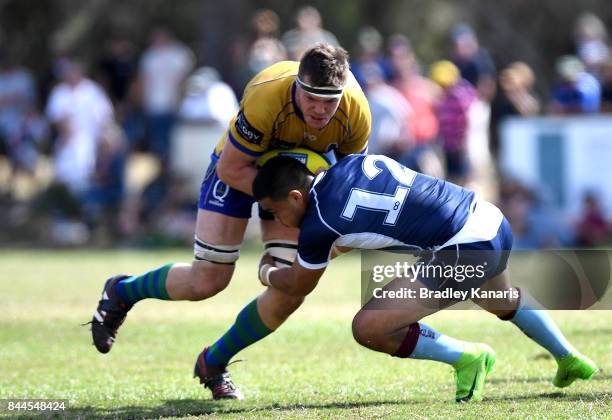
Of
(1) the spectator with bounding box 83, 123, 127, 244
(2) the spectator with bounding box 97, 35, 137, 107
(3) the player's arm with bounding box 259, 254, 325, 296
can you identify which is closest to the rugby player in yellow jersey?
(3) the player's arm with bounding box 259, 254, 325, 296

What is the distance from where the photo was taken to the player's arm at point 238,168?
6465 millimetres

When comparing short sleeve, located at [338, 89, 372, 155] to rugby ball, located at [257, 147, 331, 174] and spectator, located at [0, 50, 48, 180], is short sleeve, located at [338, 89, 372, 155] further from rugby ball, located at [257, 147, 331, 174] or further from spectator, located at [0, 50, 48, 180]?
spectator, located at [0, 50, 48, 180]

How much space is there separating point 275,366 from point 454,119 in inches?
303

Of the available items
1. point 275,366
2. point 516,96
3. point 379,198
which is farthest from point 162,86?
point 379,198

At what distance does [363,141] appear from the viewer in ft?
21.9

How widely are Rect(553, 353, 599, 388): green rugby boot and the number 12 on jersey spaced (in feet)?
4.37

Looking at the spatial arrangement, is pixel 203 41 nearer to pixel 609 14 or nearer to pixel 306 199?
pixel 609 14

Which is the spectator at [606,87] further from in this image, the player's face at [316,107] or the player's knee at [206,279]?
the player's face at [316,107]

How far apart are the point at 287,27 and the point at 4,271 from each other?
40.1ft

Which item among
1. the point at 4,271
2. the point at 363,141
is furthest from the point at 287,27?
the point at 363,141

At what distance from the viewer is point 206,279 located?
6.79m

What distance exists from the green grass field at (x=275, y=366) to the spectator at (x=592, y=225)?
3.94m

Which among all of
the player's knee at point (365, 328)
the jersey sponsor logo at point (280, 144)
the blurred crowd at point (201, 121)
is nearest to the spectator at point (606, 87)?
the blurred crowd at point (201, 121)

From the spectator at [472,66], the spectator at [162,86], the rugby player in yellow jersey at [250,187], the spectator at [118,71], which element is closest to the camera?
the rugby player in yellow jersey at [250,187]
